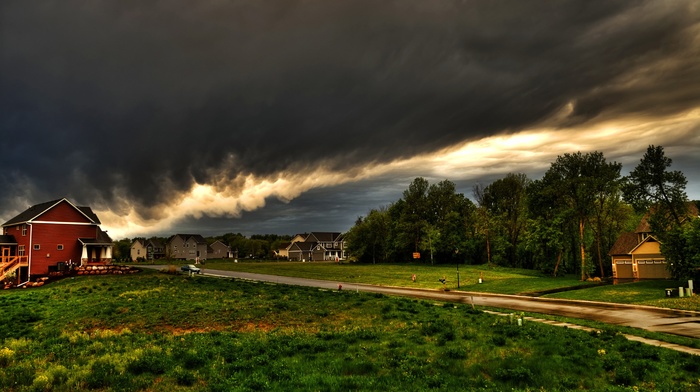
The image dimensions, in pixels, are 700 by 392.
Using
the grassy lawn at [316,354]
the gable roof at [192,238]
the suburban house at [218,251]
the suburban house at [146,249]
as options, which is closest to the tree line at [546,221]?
the grassy lawn at [316,354]

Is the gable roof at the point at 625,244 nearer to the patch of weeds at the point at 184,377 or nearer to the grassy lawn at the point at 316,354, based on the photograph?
the grassy lawn at the point at 316,354

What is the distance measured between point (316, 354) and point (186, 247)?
523ft

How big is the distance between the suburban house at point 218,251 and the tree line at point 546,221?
8173cm

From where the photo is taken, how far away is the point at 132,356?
43.8ft

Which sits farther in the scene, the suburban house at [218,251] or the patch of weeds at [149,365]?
the suburban house at [218,251]

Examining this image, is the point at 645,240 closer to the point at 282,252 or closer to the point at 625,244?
the point at 625,244

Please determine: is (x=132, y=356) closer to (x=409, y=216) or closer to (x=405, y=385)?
(x=405, y=385)

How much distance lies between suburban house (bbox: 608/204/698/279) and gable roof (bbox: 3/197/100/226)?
88557 millimetres

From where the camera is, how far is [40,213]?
6131 cm

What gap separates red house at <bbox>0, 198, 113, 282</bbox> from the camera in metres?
60.2

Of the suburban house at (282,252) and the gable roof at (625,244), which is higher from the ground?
the gable roof at (625,244)

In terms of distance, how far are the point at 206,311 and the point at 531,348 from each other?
17393 millimetres

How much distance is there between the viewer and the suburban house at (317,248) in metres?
166

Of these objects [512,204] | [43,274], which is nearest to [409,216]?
[512,204]
